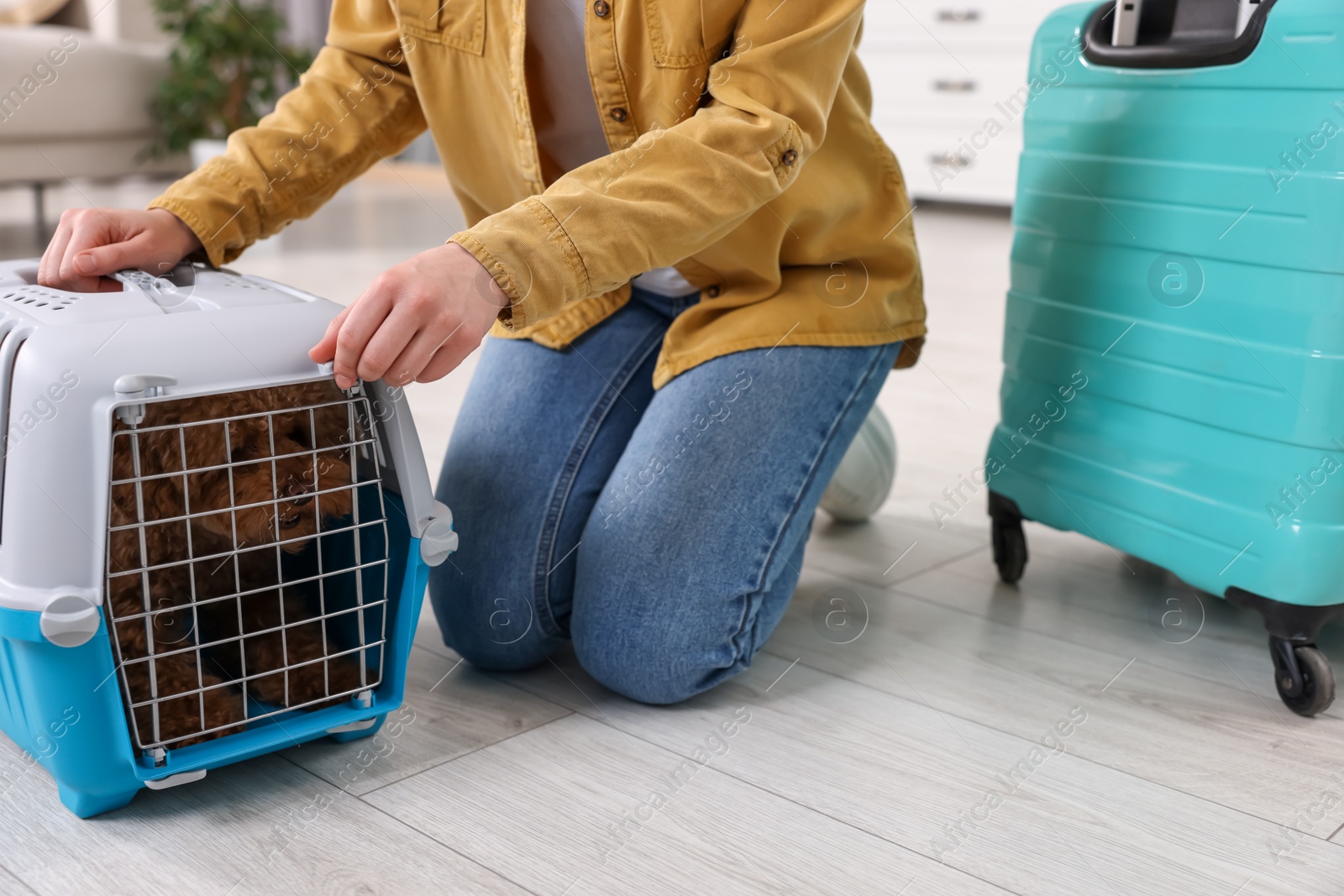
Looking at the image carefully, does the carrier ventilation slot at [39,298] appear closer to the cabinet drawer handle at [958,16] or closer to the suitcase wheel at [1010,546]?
the suitcase wheel at [1010,546]

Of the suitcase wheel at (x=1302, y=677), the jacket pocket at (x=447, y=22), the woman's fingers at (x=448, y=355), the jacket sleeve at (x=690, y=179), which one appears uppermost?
the jacket pocket at (x=447, y=22)

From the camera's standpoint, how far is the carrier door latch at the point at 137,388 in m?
0.71

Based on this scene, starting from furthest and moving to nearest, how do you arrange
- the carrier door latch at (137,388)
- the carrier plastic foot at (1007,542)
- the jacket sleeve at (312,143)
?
the carrier plastic foot at (1007,542)
the jacket sleeve at (312,143)
the carrier door latch at (137,388)

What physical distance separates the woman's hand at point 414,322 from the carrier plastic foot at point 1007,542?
2.25 feet

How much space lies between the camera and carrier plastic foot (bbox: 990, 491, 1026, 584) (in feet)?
4.13

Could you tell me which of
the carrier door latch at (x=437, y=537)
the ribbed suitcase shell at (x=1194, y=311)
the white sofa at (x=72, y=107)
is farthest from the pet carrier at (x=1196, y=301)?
the white sofa at (x=72, y=107)

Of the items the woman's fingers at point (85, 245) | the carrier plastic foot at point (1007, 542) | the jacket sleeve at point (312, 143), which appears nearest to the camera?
the woman's fingers at point (85, 245)

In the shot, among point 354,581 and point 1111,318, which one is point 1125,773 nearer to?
point 1111,318

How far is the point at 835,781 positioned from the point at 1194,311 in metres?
0.51

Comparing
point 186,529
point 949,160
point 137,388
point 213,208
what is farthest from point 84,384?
point 949,160

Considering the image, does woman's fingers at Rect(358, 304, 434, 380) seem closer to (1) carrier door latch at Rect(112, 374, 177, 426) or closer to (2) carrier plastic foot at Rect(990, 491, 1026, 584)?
(1) carrier door latch at Rect(112, 374, 177, 426)

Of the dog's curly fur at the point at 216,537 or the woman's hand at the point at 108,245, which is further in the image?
the woman's hand at the point at 108,245

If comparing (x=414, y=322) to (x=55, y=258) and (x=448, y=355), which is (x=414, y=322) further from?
(x=55, y=258)

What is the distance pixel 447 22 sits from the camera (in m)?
1.02
